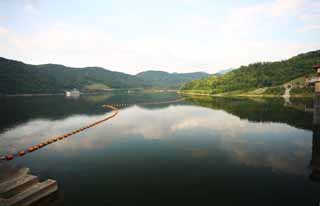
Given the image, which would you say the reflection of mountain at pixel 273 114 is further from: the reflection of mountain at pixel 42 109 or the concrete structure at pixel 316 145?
the reflection of mountain at pixel 42 109

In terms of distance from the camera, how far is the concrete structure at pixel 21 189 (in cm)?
1123

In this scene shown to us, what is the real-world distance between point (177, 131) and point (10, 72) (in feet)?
734

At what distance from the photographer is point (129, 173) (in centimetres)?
1683

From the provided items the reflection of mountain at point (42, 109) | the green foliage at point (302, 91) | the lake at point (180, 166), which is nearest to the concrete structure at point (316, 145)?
the lake at point (180, 166)

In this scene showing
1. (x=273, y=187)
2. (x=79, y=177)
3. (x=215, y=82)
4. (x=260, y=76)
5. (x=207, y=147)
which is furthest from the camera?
(x=215, y=82)

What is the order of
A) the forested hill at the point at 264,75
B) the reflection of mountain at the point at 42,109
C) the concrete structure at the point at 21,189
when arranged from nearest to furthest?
the concrete structure at the point at 21,189
the reflection of mountain at the point at 42,109
the forested hill at the point at 264,75

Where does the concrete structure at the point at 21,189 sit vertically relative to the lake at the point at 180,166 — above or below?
above

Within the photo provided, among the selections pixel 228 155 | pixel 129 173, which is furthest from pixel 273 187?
pixel 129 173

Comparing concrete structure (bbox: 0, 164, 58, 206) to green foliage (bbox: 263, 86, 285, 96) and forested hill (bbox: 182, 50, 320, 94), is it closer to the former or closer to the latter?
green foliage (bbox: 263, 86, 285, 96)

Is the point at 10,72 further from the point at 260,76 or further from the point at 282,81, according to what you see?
the point at 282,81

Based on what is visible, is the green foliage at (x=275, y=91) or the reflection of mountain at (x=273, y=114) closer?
the reflection of mountain at (x=273, y=114)

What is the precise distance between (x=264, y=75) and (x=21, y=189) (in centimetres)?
16230

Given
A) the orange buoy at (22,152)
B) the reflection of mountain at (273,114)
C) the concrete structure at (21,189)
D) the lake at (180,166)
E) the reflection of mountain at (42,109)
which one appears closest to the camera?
the concrete structure at (21,189)

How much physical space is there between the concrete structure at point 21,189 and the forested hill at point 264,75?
138m
